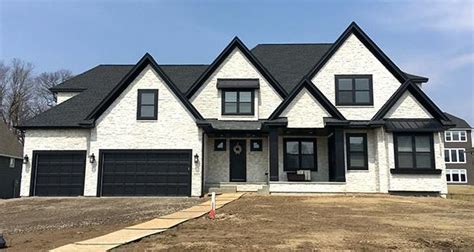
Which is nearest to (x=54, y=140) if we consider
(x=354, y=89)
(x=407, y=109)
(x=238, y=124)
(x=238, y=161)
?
(x=238, y=124)

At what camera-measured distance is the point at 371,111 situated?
20438 millimetres

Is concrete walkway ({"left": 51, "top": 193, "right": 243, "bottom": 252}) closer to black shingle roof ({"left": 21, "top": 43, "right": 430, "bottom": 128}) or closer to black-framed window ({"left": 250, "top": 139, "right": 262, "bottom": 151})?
black-framed window ({"left": 250, "top": 139, "right": 262, "bottom": 151})

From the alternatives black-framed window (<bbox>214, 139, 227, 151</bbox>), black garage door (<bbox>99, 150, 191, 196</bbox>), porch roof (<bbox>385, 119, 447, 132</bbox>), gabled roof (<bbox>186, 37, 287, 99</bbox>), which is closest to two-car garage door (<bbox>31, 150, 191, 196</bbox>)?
black garage door (<bbox>99, 150, 191, 196</bbox>)

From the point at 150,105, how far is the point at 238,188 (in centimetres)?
633

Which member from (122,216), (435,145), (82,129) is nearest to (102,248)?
(122,216)

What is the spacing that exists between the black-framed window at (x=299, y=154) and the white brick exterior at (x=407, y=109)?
14.1 feet

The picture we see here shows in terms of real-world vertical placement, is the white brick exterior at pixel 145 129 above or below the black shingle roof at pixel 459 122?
below

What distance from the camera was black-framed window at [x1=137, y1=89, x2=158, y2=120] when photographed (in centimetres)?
1955

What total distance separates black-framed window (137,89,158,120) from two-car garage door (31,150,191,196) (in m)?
1.80

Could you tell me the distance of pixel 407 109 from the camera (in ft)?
64.8

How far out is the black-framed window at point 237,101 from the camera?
21.8 metres

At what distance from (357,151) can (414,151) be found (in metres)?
2.74

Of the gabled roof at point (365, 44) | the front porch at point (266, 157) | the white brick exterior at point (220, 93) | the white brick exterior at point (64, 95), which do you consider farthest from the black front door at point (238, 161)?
the white brick exterior at point (64, 95)

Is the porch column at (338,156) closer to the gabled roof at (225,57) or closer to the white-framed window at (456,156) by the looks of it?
the gabled roof at (225,57)
